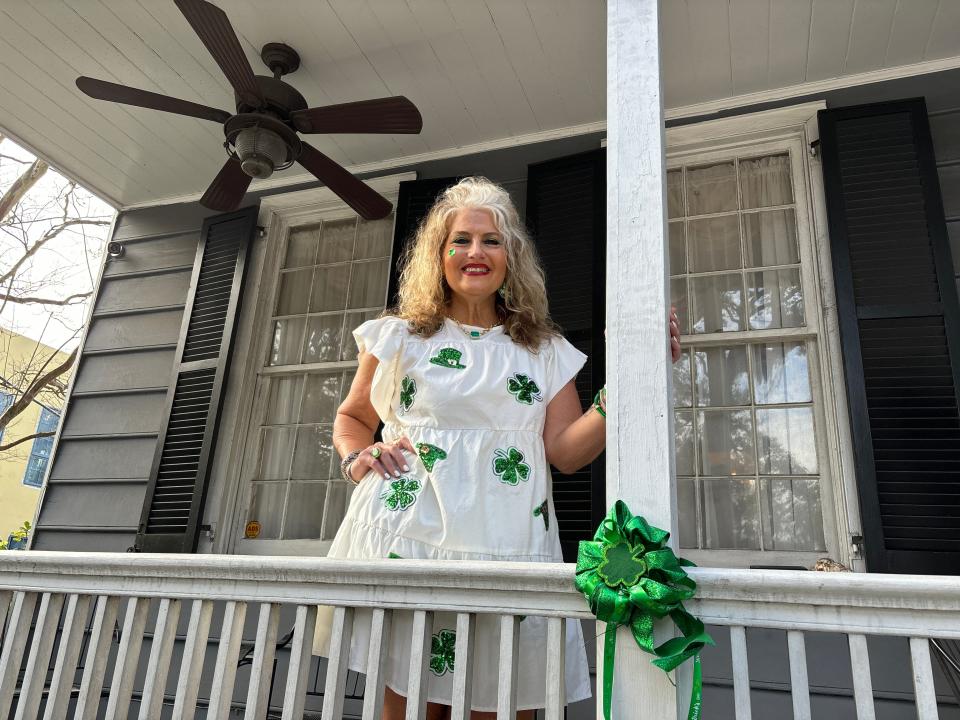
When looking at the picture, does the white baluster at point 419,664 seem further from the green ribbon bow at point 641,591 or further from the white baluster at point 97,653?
the white baluster at point 97,653

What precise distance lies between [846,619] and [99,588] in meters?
1.35

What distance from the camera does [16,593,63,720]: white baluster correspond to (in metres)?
1.45

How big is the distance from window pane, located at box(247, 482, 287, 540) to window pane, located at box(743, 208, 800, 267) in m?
2.43

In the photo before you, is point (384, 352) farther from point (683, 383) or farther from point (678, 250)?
point (678, 250)

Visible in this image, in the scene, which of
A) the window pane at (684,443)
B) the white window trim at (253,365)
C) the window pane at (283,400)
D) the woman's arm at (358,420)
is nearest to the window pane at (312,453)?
the window pane at (283,400)

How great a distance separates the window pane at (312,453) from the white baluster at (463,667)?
243 centimetres

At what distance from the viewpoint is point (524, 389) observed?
137cm

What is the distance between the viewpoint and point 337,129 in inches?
112

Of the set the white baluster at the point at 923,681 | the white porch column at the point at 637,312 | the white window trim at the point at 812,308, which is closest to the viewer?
the white baluster at the point at 923,681

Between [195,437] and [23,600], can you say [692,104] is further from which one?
[23,600]

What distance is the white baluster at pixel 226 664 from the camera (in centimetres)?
126

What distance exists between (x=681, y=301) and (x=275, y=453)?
210 centimetres

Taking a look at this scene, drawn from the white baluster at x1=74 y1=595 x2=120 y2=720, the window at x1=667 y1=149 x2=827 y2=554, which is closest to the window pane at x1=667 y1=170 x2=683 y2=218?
the window at x1=667 y1=149 x2=827 y2=554

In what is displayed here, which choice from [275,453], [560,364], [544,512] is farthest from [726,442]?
[275,453]
